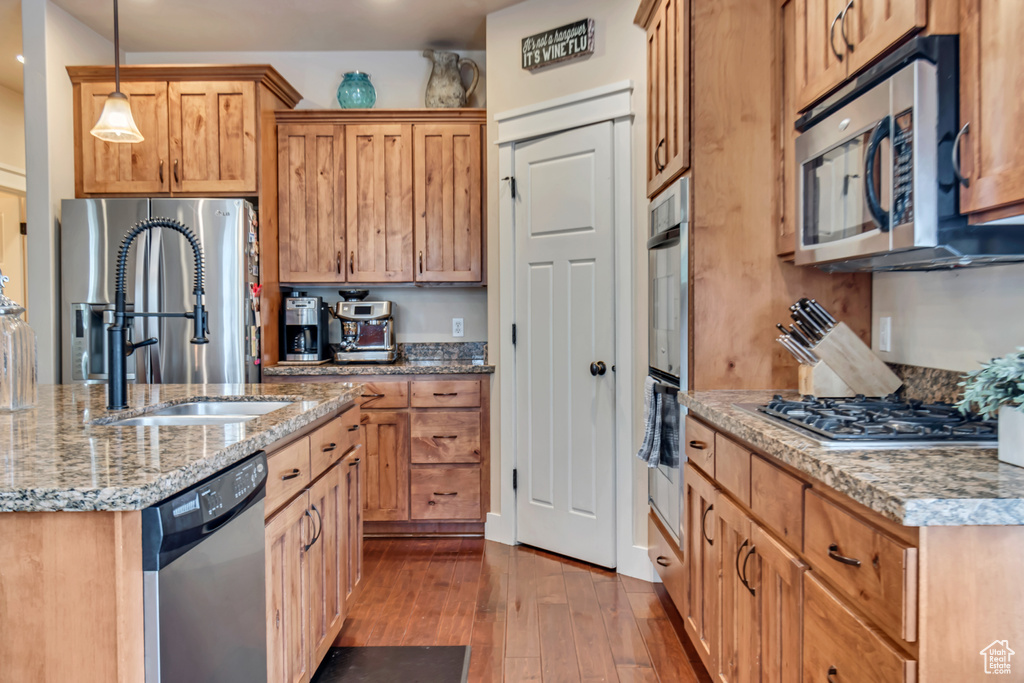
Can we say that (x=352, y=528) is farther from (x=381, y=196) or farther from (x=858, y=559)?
(x=381, y=196)

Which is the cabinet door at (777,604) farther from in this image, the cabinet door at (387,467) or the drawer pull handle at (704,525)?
the cabinet door at (387,467)

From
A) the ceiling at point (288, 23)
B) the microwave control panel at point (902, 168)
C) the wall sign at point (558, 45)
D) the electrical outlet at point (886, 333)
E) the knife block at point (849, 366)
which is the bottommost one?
the knife block at point (849, 366)

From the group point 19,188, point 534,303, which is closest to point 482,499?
point 534,303

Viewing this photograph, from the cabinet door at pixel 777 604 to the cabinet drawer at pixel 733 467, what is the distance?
110mm

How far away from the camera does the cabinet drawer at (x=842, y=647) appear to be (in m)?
1.01

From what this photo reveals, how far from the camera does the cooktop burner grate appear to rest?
53.1 inches

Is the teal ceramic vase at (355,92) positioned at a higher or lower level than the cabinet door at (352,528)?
higher

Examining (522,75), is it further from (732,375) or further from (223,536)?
(223,536)

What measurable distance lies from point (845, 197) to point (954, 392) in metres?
0.59

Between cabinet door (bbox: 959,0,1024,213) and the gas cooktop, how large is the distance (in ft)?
1.46

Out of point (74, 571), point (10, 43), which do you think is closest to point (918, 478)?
point (74, 571)

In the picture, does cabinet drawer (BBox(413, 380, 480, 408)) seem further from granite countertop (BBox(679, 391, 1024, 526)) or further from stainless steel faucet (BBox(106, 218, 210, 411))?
granite countertop (BBox(679, 391, 1024, 526))

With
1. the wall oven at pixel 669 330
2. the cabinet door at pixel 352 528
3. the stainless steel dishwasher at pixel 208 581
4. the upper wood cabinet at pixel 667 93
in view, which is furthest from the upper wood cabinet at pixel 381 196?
the stainless steel dishwasher at pixel 208 581

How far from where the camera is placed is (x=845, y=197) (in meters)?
1.75
